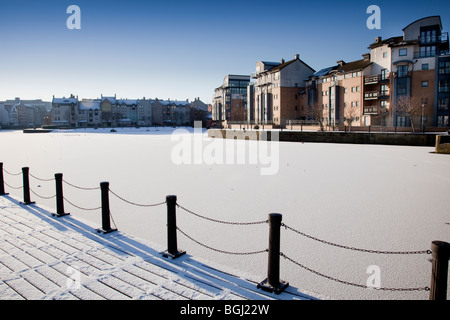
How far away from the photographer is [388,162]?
764 inches

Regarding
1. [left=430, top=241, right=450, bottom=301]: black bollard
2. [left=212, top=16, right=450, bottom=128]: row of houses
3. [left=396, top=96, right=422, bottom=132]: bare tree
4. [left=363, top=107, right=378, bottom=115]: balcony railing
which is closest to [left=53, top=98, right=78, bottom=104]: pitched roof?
[left=212, top=16, right=450, bottom=128]: row of houses

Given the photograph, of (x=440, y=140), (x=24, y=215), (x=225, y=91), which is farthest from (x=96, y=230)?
(x=225, y=91)

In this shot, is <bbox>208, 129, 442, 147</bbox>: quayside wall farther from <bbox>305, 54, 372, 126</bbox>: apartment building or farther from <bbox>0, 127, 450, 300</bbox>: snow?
<bbox>305, 54, 372, 126</bbox>: apartment building

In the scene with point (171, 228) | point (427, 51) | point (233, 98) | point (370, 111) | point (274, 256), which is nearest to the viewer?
point (274, 256)

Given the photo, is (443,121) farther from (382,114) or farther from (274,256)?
(274,256)

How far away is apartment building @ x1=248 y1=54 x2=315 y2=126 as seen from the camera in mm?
68875

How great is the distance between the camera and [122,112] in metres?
129

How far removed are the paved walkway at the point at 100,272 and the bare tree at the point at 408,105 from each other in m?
47.5

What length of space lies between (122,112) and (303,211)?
430 feet

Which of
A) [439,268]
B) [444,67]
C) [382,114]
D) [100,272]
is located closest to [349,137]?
[382,114]

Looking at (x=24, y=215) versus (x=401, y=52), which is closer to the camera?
(x=24, y=215)

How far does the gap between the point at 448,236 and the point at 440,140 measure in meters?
22.0

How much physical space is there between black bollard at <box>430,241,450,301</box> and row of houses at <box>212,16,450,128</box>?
37630mm
